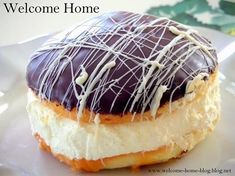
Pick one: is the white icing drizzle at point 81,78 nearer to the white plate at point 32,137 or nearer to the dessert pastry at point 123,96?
the dessert pastry at point 123,96

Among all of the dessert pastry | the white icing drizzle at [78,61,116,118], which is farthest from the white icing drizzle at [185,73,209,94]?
the white icing drizzle at [78,61,116,118]

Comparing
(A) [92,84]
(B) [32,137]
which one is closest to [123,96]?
(A) [92,84]

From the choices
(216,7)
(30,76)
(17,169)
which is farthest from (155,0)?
(17,169)

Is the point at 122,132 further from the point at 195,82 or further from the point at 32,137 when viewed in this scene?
the point at 32,137

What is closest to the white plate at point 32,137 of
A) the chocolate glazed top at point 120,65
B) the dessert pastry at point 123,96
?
the dessert pastry at point 123,96

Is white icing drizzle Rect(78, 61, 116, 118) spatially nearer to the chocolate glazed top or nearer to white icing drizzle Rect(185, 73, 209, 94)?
the chocolate glazed top

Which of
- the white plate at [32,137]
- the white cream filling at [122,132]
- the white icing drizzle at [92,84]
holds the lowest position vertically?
the white plate at [32,137]

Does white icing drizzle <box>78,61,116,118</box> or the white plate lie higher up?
white icing drizzle <box>78,61,116,118</box>
